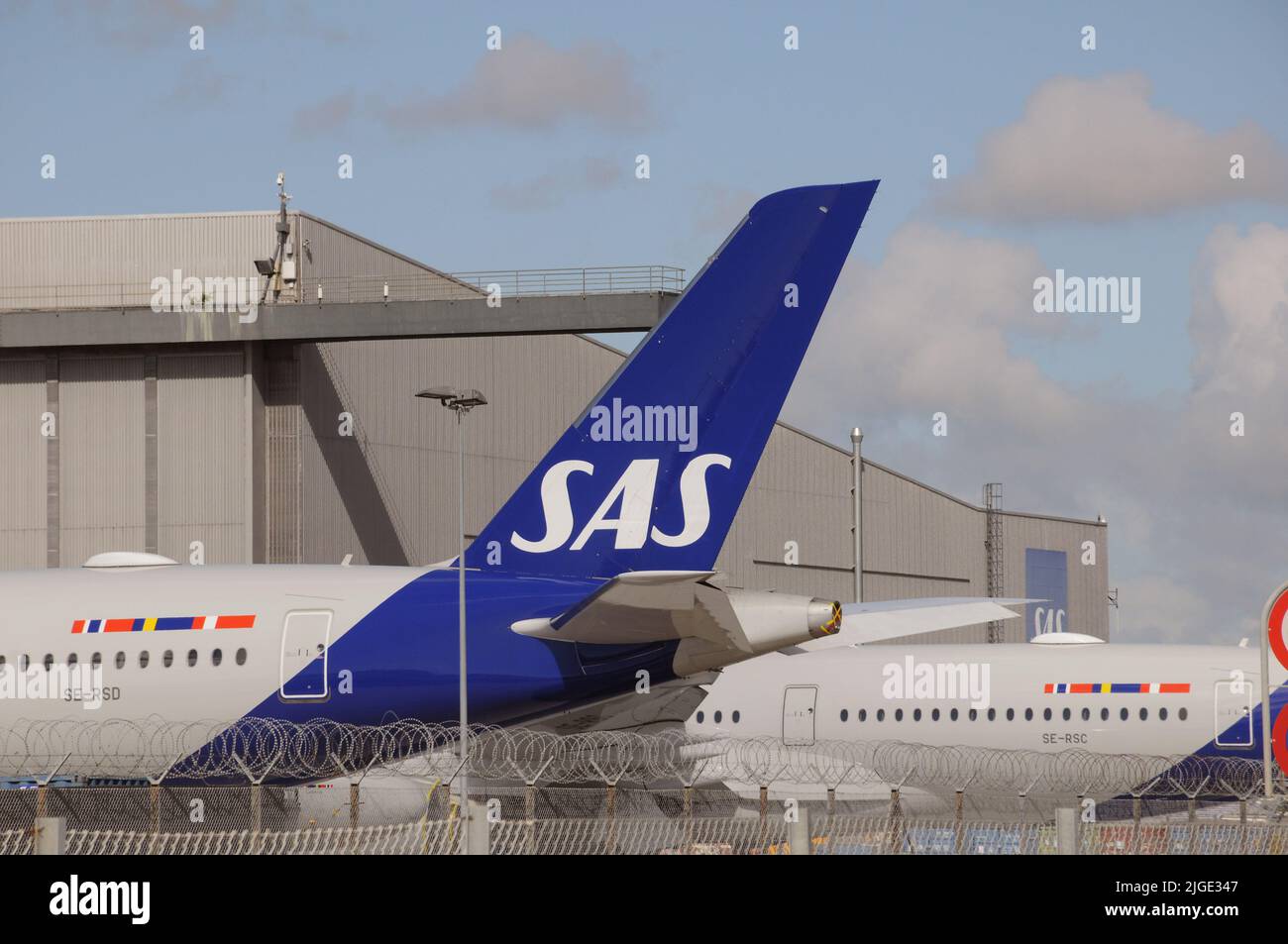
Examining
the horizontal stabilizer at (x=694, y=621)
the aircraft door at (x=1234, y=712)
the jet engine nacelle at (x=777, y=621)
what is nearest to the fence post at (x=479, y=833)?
the horizontal stabilizer at (x=694, y=621)

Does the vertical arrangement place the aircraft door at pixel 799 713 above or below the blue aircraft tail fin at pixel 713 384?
below

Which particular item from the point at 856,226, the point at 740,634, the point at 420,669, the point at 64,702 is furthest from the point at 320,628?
the point at 856,226

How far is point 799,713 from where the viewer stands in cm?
3095

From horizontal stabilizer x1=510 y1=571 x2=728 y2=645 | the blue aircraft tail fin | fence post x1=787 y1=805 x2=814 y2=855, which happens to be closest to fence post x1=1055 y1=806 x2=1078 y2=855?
fence post x1=787 y1=805 x2=814 y2=855

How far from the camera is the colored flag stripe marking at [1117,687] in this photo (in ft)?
96.2

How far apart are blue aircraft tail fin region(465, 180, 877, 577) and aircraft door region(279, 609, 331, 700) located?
3920mm

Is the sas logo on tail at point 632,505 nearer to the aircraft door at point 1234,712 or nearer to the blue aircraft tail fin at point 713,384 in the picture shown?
the blue aircraft tail fin at point 713,384

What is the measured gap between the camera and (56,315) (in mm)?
45750

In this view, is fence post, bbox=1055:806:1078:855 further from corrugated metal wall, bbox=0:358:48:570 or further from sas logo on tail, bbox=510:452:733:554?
corrugated metal wall, bbox=0:358:48:570

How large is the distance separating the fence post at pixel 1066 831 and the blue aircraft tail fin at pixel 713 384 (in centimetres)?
978

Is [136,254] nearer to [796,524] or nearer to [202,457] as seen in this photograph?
[202,457]
